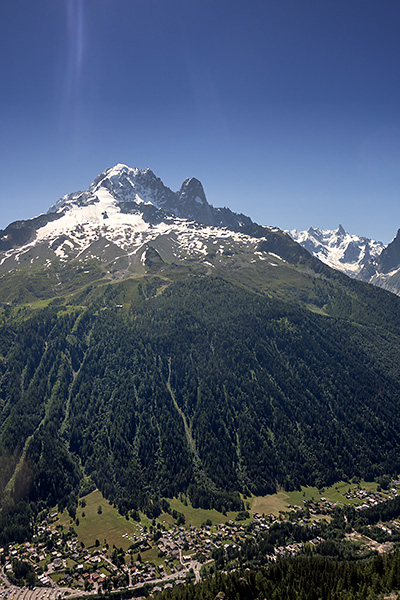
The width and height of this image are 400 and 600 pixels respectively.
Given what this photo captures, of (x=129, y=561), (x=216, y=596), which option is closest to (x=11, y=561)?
(x=129, y=561)

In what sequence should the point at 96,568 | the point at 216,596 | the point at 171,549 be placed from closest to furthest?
the point at 216,596 → the point at 96,568 → the point at 171,549

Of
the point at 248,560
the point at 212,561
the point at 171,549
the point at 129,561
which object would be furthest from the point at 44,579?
the point at 248,560

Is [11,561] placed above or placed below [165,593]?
below

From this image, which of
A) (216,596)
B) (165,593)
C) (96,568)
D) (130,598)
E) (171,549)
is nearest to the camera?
(216,596)

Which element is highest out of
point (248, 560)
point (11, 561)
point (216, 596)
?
point (216, 596)

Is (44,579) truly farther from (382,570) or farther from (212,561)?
(382,570)

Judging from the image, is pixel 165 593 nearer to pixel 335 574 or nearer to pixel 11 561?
pixel 335 574

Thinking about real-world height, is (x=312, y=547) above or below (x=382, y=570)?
below

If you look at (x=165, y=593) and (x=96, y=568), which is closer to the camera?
(x=165, y=593)

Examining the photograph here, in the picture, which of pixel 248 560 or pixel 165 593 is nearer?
pixel 165 593
